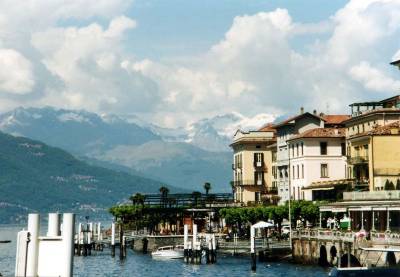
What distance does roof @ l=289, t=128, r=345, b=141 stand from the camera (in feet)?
486

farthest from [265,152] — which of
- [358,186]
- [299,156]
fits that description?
[358,186]

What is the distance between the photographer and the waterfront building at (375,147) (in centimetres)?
11838

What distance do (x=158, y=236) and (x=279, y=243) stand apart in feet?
124

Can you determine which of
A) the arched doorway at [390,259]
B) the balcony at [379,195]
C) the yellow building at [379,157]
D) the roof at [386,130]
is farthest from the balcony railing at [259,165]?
the arched doorway at [390,259]

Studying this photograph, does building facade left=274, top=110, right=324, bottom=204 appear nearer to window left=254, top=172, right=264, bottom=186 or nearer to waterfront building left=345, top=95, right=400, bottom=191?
window left=254, top=172, right=264, bottom=186

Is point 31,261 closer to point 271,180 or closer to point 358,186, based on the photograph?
point 358,186

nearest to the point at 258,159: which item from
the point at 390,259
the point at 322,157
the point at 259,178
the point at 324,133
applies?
the point at 259,178

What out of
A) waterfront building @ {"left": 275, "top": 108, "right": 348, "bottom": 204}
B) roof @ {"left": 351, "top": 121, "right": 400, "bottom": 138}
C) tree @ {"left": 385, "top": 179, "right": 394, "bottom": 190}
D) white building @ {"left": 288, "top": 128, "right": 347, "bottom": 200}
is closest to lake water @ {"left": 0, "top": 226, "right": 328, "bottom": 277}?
tree @ {"left": 385, "top": 179, "right": 394, "bottom": 190}

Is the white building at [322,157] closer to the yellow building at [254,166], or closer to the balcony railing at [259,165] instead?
the yellow building at [254,166]

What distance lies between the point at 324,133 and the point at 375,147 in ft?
98.8

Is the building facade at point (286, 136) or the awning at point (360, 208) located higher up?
the building facade at point (286, 136)

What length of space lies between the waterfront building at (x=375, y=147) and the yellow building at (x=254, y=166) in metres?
42.9

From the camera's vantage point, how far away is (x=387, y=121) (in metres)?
127

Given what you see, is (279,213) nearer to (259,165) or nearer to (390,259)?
(259,165)
